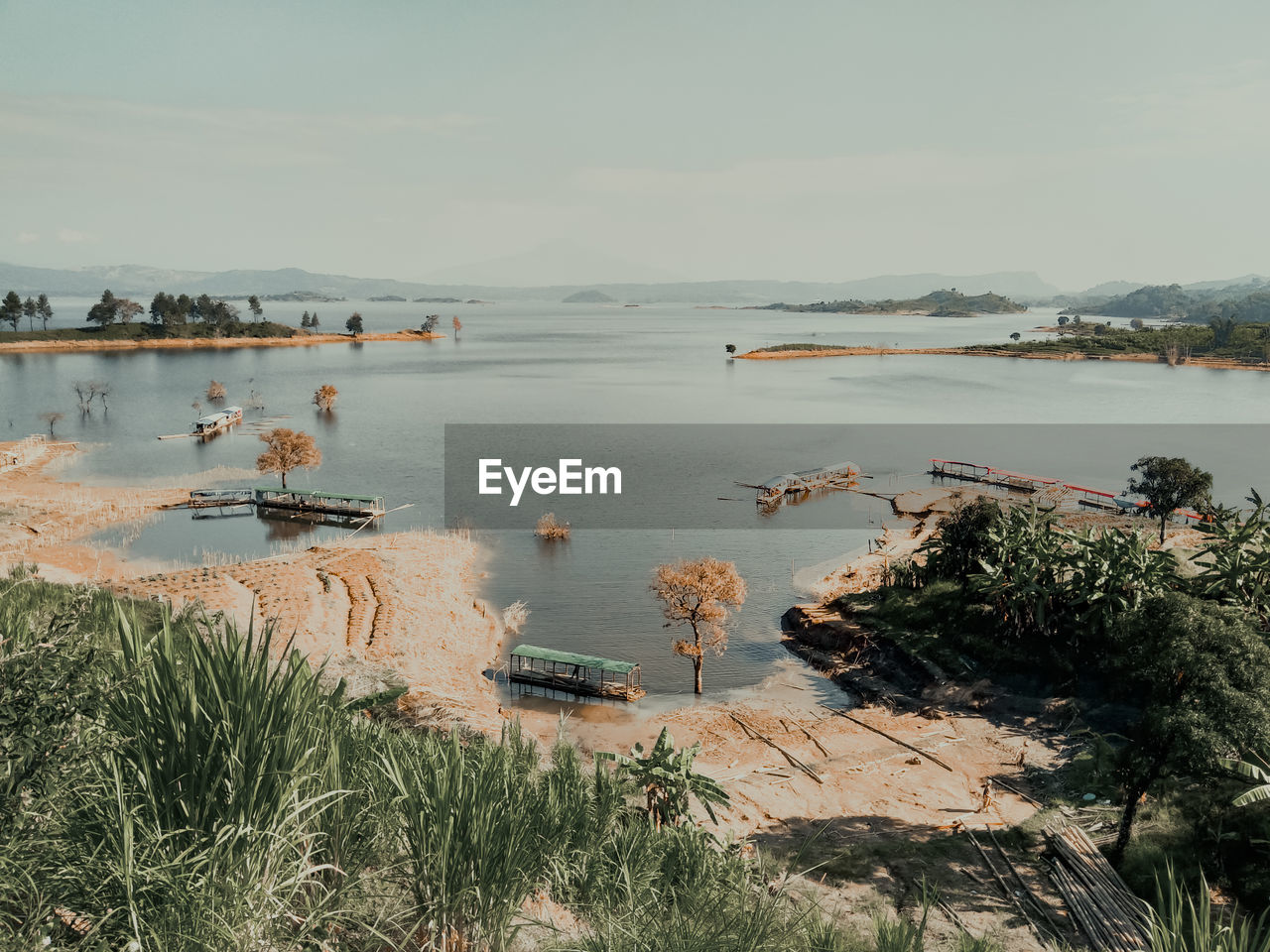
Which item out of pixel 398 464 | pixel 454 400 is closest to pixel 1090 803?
pixel 398 464

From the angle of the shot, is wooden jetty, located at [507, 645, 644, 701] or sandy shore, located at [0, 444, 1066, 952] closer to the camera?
sandy shore, located at [0, 444, 1066, 952]

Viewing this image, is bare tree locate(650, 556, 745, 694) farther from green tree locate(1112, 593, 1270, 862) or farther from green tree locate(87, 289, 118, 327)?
green tree locate(87, 289, 118, 327)

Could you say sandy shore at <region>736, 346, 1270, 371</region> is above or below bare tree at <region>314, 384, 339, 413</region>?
above

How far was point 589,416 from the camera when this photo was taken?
77.4 meters

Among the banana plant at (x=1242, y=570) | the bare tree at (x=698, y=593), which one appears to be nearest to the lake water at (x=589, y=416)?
the bare tree at (x=698, y=593)

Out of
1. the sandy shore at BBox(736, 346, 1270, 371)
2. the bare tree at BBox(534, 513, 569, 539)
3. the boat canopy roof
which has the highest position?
the sandy shore at BBox(736, 346, 1270, 371)

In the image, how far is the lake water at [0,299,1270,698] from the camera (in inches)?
1304

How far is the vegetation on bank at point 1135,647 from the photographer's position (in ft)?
40.0

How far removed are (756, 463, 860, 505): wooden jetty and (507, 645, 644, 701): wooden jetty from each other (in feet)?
85.6

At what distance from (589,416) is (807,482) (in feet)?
97.0

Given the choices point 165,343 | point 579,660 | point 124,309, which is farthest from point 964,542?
point 124,309

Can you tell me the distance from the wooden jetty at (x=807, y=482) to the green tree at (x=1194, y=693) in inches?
1409

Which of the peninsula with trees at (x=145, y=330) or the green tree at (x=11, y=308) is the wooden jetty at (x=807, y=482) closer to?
the peninsula with trees at (x=145, y=330)

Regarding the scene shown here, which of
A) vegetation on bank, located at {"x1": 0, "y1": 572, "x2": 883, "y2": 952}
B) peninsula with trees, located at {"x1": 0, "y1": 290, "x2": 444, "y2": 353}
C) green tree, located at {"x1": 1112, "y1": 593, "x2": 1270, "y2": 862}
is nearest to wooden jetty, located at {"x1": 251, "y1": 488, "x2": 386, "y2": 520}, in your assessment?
green tree, located at {"x1": 1112, "y1": 593, "x2": 1270, "y2": 862}
